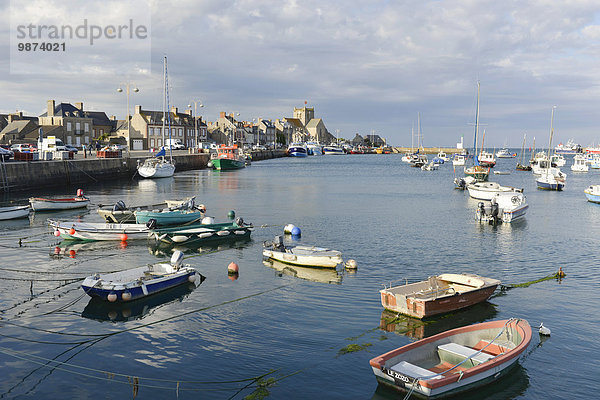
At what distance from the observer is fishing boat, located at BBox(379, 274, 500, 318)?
1683cm

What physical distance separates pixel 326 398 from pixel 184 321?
6.49 meters

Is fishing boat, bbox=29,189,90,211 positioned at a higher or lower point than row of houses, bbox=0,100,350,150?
lower

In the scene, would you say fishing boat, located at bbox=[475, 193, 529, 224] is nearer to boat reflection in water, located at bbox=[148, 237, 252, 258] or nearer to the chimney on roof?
boat reflection in water, located at bbox=[148, 237, 252, 258]

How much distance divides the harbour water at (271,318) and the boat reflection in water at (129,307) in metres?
0.08

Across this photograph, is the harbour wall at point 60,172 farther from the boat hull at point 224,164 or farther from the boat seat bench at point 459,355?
the boat seat bench at point 459,355

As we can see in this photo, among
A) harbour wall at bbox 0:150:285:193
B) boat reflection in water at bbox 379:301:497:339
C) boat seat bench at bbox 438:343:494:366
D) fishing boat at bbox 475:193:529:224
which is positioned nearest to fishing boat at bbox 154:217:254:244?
boat reflection in water at bbox 379:301:497:339

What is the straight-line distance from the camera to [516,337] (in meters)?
13.7

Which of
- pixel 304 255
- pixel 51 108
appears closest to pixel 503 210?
pixel 304 255

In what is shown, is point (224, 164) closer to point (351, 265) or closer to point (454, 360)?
point (351, 265)

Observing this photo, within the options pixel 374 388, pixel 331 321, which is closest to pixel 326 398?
pixel 374 388

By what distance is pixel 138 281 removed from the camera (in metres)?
18.3

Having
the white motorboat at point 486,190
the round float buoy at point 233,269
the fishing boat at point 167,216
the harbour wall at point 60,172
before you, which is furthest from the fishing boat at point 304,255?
the harbour wall at point 60,172

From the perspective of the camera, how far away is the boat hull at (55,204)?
125 feet

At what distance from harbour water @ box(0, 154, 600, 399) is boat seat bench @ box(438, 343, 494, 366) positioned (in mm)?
683
